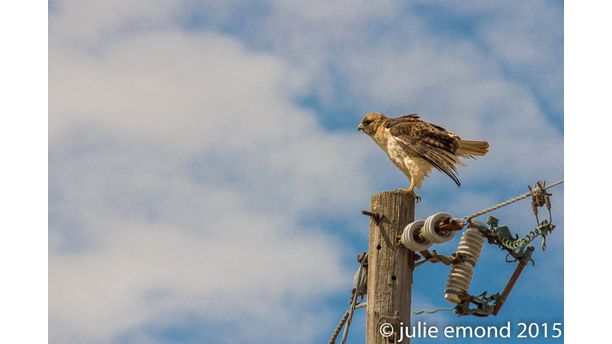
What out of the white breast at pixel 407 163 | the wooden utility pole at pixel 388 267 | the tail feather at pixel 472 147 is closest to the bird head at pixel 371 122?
the white breast at pixel 407 163

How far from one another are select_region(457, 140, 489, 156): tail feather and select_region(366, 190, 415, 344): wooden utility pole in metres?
2.18

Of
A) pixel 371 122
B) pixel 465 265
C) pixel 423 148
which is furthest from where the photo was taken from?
pixel 371 122

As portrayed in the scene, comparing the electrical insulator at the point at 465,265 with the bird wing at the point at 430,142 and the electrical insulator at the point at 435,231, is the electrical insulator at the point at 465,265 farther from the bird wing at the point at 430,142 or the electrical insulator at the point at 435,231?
the bird wing at the point at 430,142

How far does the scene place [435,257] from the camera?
231 inches

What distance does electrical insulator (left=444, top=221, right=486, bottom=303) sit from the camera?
581 centimetres

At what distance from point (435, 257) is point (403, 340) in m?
0.69

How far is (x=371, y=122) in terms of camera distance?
9.54 meters

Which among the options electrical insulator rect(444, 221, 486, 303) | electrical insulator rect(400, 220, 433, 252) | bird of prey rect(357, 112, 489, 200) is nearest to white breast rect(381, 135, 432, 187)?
bird of prey rect(357, 112, 489, 200)

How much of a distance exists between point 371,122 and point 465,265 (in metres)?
3.90
